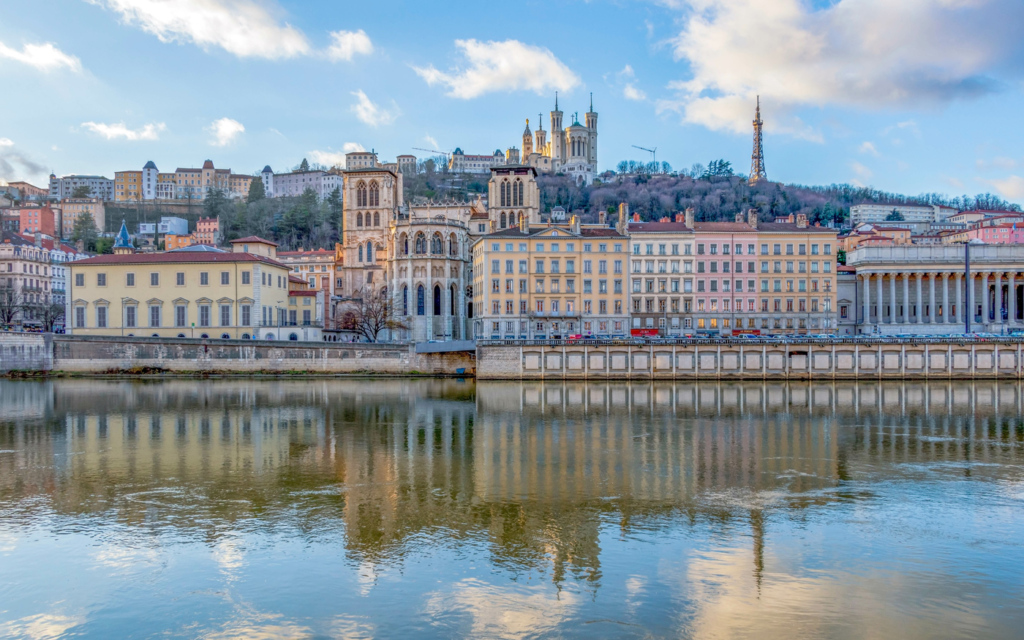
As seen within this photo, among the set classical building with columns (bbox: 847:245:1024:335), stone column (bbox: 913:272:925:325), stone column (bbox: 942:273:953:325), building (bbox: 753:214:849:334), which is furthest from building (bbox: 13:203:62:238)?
stone column (bbox: 942:273:953:325)

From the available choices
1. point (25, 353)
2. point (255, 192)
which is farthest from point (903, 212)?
point (25, 353)

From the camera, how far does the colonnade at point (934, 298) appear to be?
219 feet

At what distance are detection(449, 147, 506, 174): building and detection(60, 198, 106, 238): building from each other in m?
72.4

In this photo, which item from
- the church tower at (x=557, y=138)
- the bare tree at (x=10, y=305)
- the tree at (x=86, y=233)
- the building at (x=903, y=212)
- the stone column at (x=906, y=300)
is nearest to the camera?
the stone column at (x=906, y=300)

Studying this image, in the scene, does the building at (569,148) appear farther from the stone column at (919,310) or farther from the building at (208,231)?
the stone column at (919,310)

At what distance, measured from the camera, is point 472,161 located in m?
175

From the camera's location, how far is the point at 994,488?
20016mm

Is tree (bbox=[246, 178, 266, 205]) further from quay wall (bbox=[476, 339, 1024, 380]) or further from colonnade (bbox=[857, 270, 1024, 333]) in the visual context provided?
colonnade (bbox=[857, 270, 1024, 333])

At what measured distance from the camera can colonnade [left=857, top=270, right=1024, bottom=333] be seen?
66625mm

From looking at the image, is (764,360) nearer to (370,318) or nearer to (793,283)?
(793,283)

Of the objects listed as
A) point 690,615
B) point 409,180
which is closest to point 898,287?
point 690,615

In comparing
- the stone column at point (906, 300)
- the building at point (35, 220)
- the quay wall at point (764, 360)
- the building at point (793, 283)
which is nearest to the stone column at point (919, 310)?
the stone column at point (906, 300)

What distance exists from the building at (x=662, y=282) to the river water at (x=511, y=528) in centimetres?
2750

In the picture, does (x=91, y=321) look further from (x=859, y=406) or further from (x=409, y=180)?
(x=409, y=180)
